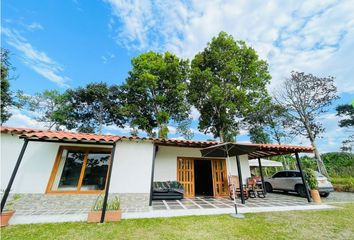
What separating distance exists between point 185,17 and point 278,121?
1771 cm

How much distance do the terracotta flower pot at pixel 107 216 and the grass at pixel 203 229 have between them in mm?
240

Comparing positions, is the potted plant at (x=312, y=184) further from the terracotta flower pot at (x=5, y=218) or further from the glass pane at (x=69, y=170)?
the terracotta flower pot at (x=5, y=218)

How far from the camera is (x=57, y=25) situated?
29.1 ft

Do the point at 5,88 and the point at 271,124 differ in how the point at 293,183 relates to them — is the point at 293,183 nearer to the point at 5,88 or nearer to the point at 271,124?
the point at 271,124

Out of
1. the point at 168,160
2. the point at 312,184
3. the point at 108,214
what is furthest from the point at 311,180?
the point at 108,214

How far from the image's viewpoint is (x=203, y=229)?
164 inches

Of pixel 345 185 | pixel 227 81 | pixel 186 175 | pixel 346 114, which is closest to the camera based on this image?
pixel 186 175

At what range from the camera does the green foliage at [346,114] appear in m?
20.4

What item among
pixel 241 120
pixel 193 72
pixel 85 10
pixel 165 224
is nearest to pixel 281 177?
pixel 241 120

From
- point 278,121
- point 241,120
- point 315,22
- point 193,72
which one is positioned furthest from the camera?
point 278,121

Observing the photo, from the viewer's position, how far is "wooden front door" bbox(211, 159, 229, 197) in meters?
9.70

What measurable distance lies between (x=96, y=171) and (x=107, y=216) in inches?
90.5

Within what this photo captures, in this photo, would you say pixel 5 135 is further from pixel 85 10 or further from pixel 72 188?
pixel 85 10

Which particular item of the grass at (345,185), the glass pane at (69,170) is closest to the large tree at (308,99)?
the grass at (345,185)
